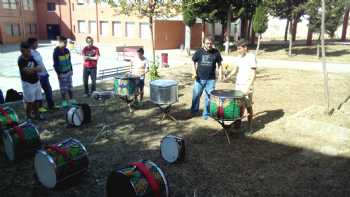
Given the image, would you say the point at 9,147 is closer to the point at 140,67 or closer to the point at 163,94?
the point at 163,94

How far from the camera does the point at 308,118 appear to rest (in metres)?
8.77

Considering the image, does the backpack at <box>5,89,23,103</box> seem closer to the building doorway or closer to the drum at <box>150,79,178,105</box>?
the drum at <box>150,79,178,105</box>

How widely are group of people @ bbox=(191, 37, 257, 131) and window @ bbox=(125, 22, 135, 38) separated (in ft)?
96.0

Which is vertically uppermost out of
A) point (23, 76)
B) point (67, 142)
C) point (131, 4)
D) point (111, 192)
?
point (131, 4)

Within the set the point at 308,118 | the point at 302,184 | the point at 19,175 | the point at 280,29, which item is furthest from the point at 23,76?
the point at 280,29

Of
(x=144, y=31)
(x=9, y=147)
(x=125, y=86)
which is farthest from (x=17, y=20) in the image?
(x=9, y=147)

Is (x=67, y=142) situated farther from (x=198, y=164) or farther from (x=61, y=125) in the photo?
(x=61, y=125)

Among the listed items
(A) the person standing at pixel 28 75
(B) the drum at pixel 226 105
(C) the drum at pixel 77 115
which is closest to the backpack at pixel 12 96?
(A) the person standing at pixel 28 75

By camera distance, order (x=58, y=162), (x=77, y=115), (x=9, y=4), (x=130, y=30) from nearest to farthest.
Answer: (x=58, y=162) → (x=77, y=115) → (x=130, y=30) → (x=9, y=4)

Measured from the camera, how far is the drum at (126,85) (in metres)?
9.09

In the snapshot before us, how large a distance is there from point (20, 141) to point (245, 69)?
5064 millimetres

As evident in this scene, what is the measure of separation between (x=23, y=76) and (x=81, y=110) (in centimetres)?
176

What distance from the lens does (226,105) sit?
6.93 m

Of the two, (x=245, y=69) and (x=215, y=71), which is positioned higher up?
(x=245, y=69)
